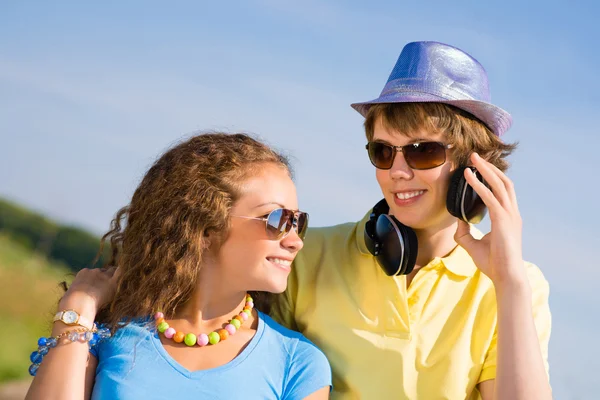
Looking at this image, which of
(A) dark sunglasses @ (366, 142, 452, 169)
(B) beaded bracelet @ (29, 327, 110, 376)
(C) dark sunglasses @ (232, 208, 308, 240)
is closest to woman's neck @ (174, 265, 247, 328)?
(C) dark sunglasses @ (232, 208, 308, 240)

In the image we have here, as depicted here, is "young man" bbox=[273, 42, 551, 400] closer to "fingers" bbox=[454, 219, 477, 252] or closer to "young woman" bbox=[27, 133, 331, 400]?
"fingers" bbox=[454, 219, 477, 252]

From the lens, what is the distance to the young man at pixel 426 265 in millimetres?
3621

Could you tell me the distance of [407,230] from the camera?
3727mm

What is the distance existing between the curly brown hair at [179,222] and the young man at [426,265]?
0.56 meters

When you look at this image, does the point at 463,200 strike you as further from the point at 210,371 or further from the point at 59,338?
the point at 59,338

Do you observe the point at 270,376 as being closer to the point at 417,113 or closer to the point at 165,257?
the point at 165,257

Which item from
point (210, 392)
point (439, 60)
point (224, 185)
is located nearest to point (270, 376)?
point (210, 392)

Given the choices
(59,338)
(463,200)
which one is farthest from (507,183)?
(59,338)

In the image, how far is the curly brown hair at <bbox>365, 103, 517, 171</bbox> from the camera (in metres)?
3.79

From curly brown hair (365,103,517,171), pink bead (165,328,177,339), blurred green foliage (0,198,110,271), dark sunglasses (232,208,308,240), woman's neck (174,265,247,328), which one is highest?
curly brown hair (365,103,517,171)

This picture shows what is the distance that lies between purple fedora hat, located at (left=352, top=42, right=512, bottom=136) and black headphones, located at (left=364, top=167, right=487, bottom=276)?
37 cm

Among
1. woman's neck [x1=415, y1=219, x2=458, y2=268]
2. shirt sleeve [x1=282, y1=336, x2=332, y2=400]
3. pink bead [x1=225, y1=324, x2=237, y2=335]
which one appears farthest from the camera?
woman's neck [x1=415, y1=219, x2=458, y2=268]

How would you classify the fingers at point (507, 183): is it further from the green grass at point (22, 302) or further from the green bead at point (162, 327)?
the green grass at point (22, 302)

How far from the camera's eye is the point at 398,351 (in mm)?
3645
